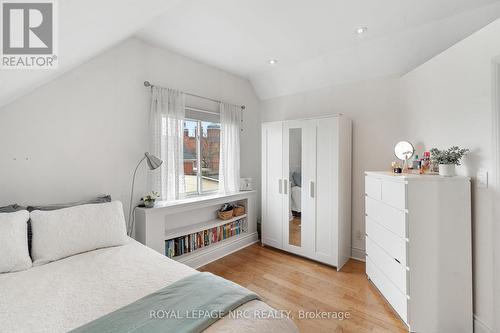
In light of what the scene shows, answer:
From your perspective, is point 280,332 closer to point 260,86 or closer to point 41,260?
point 41,260

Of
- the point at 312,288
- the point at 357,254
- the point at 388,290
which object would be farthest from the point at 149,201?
the point at 357,254

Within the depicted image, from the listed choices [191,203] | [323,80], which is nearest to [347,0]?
[323,80]

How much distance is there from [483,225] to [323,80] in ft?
7.86

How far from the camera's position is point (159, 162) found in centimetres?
234

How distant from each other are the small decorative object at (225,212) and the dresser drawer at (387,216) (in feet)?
5.98

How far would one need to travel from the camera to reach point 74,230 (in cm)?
168

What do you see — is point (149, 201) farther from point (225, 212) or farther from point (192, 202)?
point (225, 212)

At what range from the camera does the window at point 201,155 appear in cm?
306

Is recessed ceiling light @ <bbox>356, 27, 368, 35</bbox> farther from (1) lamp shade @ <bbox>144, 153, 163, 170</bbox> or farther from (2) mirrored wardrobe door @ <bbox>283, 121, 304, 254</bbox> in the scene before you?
(1) lamp shade @ <bbox>144, 153, 163, 170</bbox>

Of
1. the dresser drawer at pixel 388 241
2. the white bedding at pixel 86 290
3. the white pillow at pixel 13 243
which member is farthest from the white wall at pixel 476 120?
the white pillow at pixel 13 243

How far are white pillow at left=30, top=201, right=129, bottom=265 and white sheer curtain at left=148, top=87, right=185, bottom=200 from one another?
2.35 feet

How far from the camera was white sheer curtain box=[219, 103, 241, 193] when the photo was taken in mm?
3351

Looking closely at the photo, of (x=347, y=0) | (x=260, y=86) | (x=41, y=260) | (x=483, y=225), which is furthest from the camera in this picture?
(x=260, y=86)

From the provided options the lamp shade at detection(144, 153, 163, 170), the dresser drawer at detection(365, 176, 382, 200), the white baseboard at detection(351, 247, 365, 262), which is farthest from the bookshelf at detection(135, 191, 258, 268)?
the dresser drawer at detection(365, 176, 382, 200)
